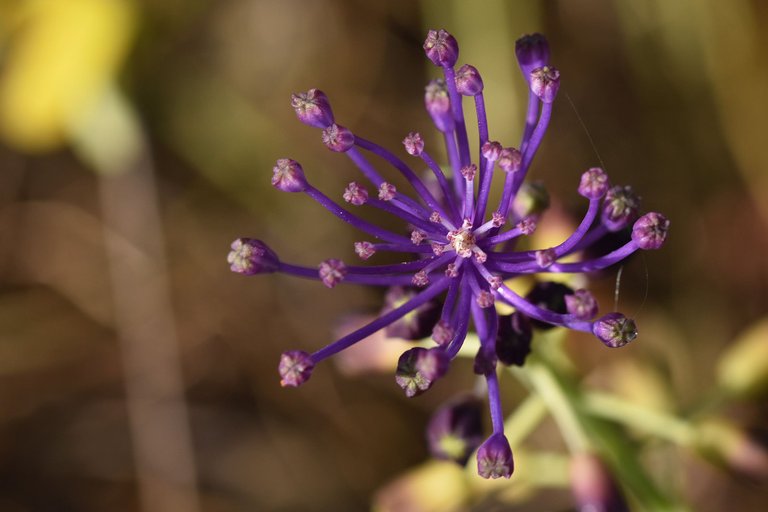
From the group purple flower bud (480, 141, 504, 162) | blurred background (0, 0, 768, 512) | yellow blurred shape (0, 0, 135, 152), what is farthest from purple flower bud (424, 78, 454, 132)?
yellow blurred shape (0, 0, 135, 152)

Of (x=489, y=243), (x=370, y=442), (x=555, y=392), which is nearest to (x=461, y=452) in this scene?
(x=555, y=392)

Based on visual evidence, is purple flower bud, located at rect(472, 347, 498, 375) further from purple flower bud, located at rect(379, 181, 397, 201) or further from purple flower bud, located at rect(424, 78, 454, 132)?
purple flower bud, located at rect(424, 78, 454, 132)

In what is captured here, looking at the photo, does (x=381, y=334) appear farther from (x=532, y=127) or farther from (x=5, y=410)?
(x=5, y=410)

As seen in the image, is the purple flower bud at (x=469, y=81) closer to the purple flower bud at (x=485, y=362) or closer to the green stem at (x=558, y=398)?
the purple flower bud at (x=485, y=362)

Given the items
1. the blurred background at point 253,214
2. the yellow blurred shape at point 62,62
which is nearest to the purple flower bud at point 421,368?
the blurred background at point 253,214

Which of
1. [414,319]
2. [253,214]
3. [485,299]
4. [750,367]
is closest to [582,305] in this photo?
[485,299]

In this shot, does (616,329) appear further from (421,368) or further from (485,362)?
(421,368)
